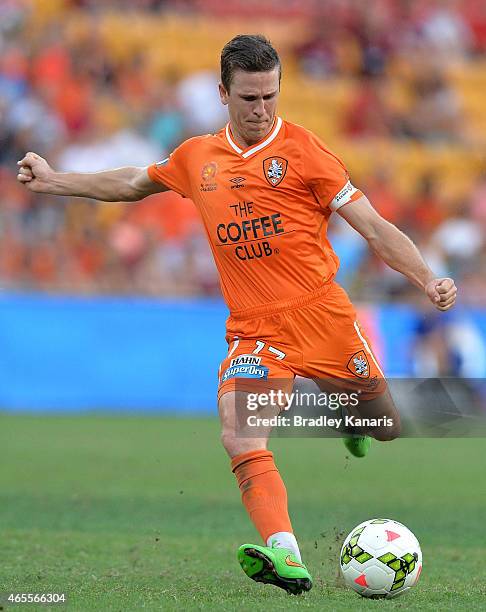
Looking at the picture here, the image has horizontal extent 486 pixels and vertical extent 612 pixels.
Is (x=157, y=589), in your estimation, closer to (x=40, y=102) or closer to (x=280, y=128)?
(x=280, y=128)

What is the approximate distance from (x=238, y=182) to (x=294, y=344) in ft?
2.70

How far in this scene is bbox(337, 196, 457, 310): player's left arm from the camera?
5590 millimetres

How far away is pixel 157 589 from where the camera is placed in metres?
5.55

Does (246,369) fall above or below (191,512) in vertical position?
above

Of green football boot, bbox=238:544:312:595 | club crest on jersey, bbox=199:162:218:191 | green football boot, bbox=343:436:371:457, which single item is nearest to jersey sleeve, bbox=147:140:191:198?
club crest on jersey, bbox=199:162:218:191

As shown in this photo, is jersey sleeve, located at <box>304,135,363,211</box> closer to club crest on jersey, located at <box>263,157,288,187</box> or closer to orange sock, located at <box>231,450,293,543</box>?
club crest on jersey, located at <box>263,157,288,187</box>

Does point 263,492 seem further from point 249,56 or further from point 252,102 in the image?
point 249,56

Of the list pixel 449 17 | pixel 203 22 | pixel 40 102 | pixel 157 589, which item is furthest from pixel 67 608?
pixel 449 17

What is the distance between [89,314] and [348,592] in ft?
32.6

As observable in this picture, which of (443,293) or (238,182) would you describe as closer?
(443,293)

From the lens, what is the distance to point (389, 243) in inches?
221

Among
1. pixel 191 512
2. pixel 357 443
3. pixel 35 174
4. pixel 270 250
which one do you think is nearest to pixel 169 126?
pixel 191 512

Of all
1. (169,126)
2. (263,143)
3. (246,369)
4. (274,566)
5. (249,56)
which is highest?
(169,126)

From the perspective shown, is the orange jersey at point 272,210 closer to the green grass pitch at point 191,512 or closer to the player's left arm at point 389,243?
the player's left arm at point 389,243
